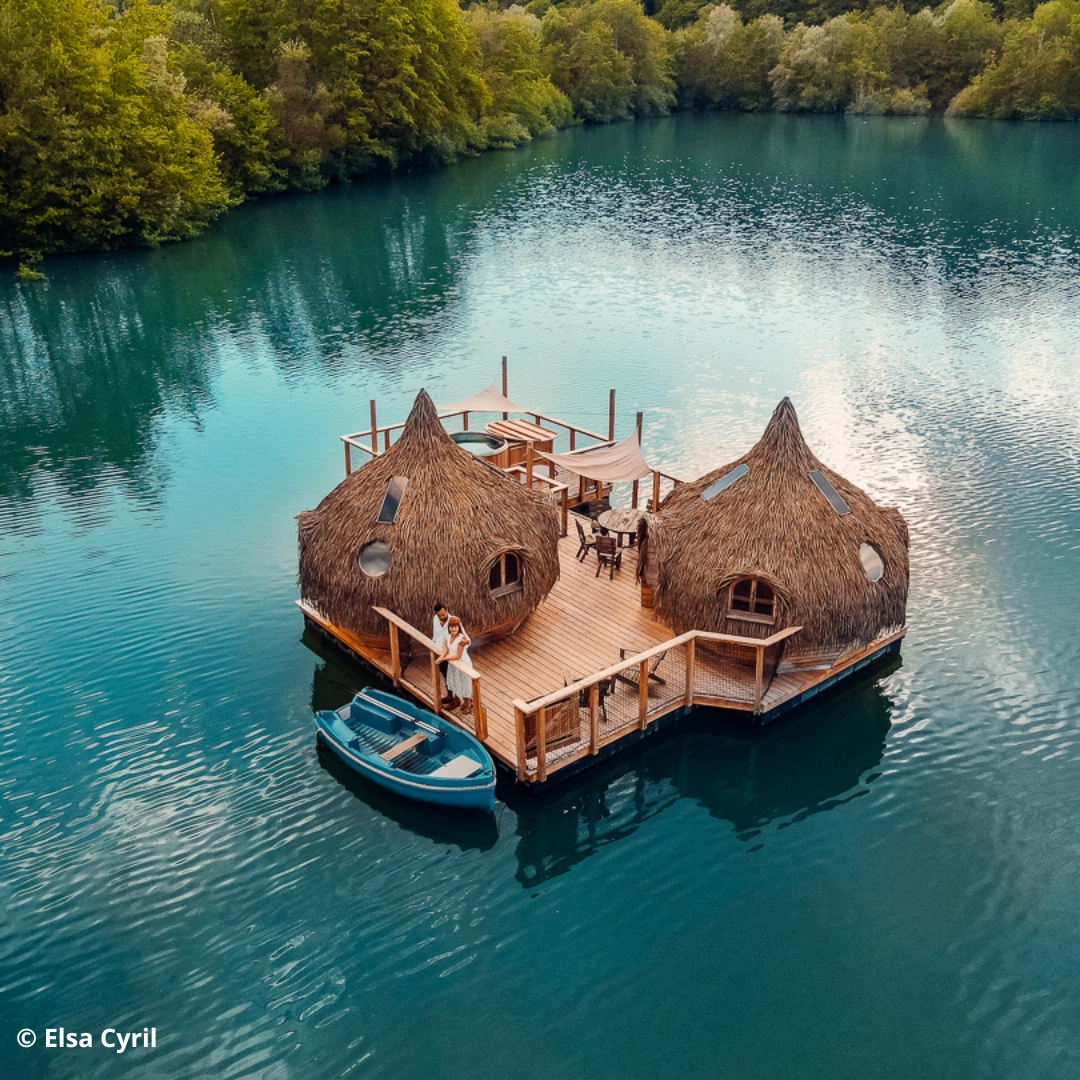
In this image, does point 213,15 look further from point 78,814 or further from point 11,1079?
point 11,1079

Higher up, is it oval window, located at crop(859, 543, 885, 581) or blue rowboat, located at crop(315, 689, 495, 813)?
oval window, located at crop(859, 543, 885, 581)

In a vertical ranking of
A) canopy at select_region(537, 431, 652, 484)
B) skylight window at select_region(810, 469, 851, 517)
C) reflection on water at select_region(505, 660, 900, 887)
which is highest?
skylight window at select_region(810, 469, 851, 517)

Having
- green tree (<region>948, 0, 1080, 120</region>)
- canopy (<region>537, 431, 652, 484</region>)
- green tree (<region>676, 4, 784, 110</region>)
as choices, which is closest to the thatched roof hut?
canopy (<region>537, 431, 652, 484</region>)

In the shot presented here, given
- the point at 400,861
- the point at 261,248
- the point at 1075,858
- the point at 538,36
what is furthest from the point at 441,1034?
the point at 538,36

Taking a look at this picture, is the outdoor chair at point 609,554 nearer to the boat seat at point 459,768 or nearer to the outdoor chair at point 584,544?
the outdoor chair at point 584,544

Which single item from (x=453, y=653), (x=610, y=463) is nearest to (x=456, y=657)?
(x=453, y=653)

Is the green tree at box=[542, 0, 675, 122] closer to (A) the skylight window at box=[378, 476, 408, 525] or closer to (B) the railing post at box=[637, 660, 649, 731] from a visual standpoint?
(A) the skylight window at box=[378, 476, 408, 525]

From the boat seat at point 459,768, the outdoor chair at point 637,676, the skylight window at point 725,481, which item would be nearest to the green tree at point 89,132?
the skylight window at point 725,481
